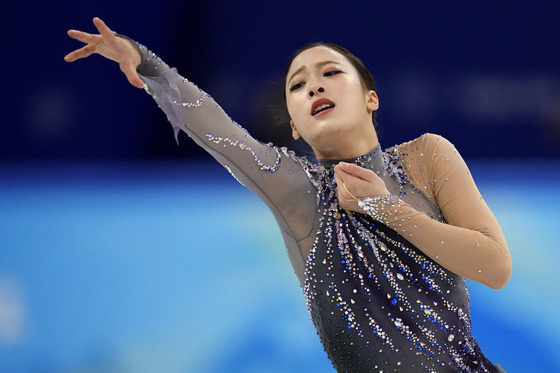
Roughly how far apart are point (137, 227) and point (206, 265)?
3.22 ft

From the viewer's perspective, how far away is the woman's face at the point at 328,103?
5.17ft

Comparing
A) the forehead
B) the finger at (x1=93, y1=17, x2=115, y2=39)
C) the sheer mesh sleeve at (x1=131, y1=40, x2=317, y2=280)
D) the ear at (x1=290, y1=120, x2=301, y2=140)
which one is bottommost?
the sheer mesh sleeve at (x1=131, y1=40, x2=317, y2=280)

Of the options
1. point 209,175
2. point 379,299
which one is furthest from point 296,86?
point 209,175

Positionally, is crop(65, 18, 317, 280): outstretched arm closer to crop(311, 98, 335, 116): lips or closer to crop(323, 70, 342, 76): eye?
crop(311, 98, 335, 116): lips

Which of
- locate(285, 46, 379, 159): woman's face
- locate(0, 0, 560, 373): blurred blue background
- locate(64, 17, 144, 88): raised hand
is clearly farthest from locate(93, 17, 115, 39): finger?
locate(0, 0, 560, 373): blurred blue background

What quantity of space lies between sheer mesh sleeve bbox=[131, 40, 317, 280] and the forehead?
0.27 metres

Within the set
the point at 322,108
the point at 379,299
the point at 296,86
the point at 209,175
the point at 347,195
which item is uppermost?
the point at 209,175

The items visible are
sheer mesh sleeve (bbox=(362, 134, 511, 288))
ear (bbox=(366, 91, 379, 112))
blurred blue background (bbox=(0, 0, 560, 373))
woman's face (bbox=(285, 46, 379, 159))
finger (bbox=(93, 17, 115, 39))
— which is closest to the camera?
finger (bbox=(93, 17, 115, 39))

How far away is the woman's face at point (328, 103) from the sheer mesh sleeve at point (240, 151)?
0.10m

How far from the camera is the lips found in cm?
158

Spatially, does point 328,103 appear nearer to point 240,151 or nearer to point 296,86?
point 296,86

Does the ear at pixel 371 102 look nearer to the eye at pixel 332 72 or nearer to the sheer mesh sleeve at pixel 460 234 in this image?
the eye at pixel 332 72

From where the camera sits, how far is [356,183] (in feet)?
4.67

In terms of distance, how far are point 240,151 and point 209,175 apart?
4.68m
